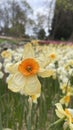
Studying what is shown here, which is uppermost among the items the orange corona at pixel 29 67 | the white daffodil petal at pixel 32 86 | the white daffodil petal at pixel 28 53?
Result: the white daffodil petal at pixel 28 53

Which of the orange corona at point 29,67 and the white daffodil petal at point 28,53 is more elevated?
the white daffodil petal at point 28,53

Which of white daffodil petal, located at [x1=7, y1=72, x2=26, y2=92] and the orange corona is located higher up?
the orange corona

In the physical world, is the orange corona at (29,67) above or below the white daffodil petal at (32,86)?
above

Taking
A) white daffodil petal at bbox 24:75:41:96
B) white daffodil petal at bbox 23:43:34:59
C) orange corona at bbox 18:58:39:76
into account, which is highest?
white daffodil petal at bbox 23:43:34:59

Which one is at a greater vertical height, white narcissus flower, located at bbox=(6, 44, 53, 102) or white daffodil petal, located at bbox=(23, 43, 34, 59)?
white daffodil petal, located at bbox=(23, 43, 34, 59)

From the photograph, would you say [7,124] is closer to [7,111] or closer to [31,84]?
[7,111]

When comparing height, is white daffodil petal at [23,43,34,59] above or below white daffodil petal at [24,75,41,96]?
above

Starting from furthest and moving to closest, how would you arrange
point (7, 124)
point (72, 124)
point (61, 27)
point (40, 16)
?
point (40, 16) < point (61, 27) < point (7, 124) < point (72, 124)

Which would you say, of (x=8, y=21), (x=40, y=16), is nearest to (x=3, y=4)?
(x=8, y=21)
